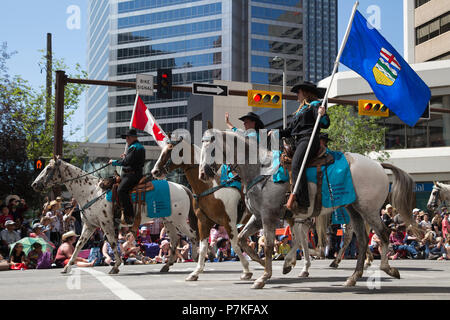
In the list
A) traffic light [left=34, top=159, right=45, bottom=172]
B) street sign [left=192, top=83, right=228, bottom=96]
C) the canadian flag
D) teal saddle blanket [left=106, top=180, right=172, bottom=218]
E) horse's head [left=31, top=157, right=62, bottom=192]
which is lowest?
teal saddle blanket [left=106, top=180, right=172, bottom=218]

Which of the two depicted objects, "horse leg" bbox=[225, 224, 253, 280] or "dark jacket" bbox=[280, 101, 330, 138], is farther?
"horse leg" bbox=[225, 224, 253, 280]

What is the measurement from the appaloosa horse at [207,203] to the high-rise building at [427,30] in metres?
43.9

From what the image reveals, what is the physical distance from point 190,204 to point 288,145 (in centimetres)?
506

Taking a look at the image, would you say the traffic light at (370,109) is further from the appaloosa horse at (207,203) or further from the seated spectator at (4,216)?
the seated spectator at (4,216)

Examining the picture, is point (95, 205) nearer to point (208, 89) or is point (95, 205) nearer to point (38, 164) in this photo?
point (38, 164)

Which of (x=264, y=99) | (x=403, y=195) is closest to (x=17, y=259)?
(x=403, y=195)

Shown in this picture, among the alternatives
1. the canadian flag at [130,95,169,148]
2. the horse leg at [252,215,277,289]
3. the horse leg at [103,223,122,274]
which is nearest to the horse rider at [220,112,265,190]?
the horse leg at [252,215,277,289]

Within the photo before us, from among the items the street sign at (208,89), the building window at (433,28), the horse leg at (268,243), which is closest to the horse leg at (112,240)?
the horse leg at (268,243)

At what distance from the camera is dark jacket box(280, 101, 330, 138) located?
9250 mm

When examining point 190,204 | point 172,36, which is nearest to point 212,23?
point 172,36

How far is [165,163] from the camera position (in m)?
11.6

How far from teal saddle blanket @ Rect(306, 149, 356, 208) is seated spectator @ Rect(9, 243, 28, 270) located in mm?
10328

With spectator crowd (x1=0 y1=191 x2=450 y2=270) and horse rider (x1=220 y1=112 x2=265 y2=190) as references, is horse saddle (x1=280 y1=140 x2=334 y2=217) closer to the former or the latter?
horse rider (x1=220 y1=112 x2=265 y2=190)

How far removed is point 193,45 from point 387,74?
343 ft
